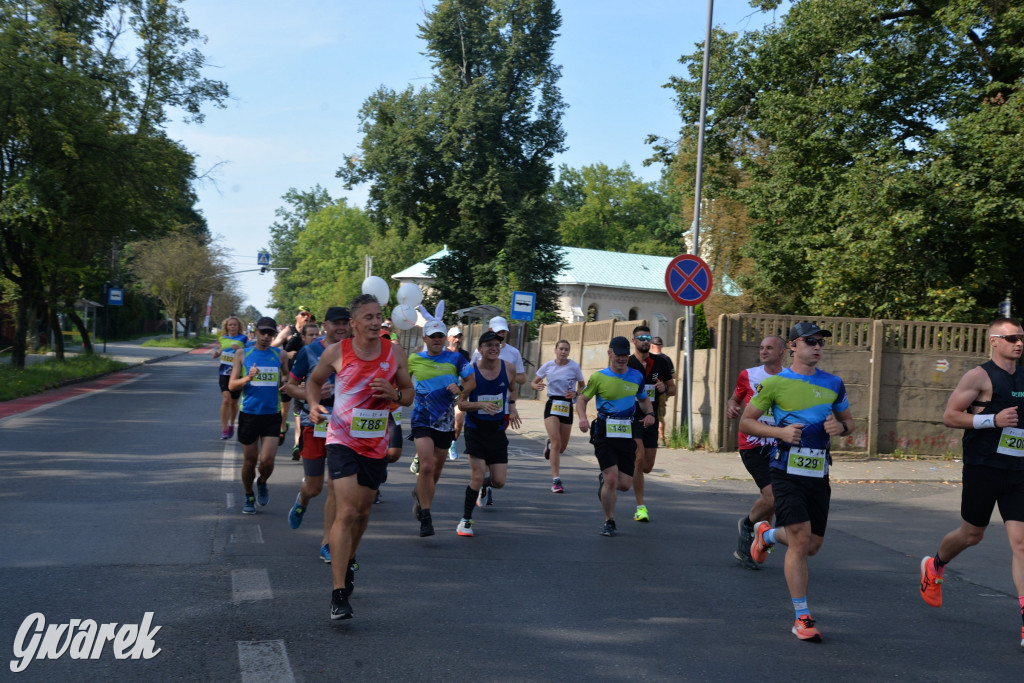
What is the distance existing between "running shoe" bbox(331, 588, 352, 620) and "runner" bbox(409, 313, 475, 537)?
2.93m

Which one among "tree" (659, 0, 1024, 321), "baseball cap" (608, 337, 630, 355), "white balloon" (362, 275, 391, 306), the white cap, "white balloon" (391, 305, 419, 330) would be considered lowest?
"baseball cap" (608, 337, 630, 355)

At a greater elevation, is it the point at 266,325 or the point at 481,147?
the point at 481,147

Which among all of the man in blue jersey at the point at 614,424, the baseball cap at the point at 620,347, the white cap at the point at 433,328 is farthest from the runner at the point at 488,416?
the baseball cap at the point at 620,347

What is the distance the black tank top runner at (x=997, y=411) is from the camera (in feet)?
19.7

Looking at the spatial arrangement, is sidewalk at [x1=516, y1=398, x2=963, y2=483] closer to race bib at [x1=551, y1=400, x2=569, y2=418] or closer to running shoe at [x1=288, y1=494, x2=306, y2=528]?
race bib at [x1=551, y1=400, x2=569, y2=418]

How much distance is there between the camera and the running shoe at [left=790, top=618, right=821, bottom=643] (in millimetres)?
5496

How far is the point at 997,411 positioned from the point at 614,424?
355cm

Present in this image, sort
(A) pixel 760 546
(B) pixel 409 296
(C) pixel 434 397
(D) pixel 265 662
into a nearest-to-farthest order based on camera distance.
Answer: (D) pixel 265 662
(A) pixel 760 546
(C) pixel 434 397
(B) pixel 409 296

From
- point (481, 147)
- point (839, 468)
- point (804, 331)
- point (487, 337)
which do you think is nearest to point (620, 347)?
point (487, 337)

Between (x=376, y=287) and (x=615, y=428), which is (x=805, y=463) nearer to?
(x=615, y=428)

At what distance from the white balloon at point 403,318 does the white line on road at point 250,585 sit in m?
4.77

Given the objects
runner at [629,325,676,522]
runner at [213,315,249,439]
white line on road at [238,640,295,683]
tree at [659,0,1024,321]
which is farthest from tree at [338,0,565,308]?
white line on road at [238,640,295,683]

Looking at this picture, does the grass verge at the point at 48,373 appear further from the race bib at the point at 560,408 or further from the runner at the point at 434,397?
the runner at the point at 434,397

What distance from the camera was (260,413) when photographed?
29.7 feet
